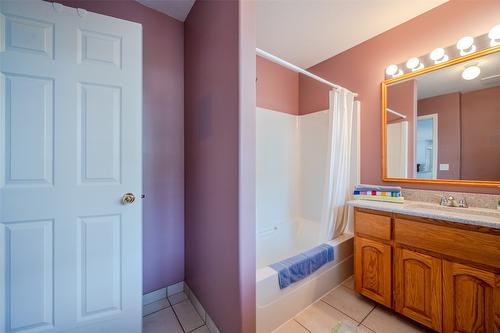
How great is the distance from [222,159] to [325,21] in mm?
1643

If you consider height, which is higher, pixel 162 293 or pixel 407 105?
pixel 407 105

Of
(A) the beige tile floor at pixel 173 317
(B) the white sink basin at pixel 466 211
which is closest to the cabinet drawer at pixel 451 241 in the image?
(B) the white sink basin at pixel 466 211

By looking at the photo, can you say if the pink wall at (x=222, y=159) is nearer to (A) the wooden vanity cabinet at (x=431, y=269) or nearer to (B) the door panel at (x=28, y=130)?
(B) the door panel at (x=28, y=130)

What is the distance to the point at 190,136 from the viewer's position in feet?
5.61

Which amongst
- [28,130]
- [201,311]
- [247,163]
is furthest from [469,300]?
[28,130]

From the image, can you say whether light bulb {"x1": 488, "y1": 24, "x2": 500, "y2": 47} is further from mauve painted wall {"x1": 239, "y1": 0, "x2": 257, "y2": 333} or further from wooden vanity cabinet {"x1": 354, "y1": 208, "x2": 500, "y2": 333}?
mauve painted wall {"x1": 239, "y1": 0, "x2": 257, "y2": 333}

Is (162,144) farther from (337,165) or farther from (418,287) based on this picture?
(418,287)

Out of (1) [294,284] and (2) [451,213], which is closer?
(2) [451,213]

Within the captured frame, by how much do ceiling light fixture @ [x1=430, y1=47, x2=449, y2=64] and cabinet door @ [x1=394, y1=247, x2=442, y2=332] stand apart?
156 cm

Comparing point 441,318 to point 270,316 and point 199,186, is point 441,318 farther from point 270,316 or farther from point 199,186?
point 199,186

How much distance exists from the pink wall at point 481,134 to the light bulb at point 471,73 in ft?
0.41

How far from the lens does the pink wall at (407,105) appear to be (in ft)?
5.86

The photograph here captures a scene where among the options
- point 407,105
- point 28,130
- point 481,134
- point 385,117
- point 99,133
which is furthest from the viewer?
point 385,117

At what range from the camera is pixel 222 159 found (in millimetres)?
1245
